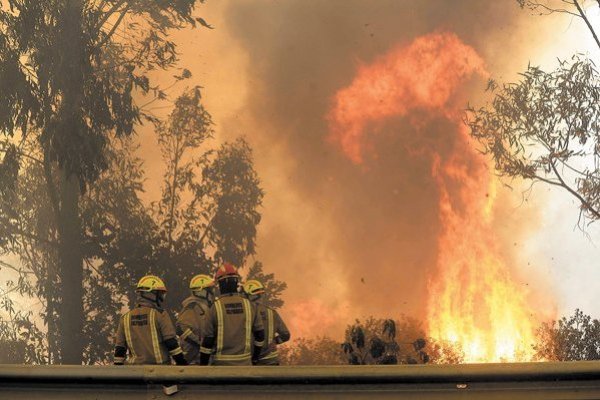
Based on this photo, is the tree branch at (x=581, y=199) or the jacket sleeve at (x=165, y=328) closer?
the jacket sleeve at (x=165, y=328)

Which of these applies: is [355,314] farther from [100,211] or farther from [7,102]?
[7,102]

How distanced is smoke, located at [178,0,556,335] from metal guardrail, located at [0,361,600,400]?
13.9 meters

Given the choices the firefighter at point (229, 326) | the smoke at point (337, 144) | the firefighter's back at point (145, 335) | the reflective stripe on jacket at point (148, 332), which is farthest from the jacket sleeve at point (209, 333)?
the smoke at point (337, 144)

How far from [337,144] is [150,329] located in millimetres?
11215

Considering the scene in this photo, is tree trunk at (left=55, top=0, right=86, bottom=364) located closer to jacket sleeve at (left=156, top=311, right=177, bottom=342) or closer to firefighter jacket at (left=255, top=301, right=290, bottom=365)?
firefighter jacket at (left=255, top=301, right=290, bottom=365)

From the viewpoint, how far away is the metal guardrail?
17.8 ft

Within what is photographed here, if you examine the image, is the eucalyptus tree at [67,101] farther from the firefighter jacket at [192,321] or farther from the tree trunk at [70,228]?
the firefighter jacket at [192,321]

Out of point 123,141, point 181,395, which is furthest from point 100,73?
point 181,395

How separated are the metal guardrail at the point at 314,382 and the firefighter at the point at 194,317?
4.99m

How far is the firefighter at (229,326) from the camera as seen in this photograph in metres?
9.66

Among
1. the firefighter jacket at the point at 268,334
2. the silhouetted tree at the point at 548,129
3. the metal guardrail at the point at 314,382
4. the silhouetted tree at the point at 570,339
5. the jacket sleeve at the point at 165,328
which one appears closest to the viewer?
the metal guardrail at the point at 314,382

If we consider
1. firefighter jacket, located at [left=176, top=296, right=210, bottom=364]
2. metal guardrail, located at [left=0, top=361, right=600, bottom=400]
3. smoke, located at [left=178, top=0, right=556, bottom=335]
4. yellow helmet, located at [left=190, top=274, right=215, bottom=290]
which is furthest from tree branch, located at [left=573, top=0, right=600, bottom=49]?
metal guardrail, located at [left=0, top=361, right=600, bottom=400]

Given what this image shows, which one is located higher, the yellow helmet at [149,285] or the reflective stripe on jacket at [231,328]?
the yellow helmet at [149,285]

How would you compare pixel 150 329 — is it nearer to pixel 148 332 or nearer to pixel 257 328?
pixel 148 332
